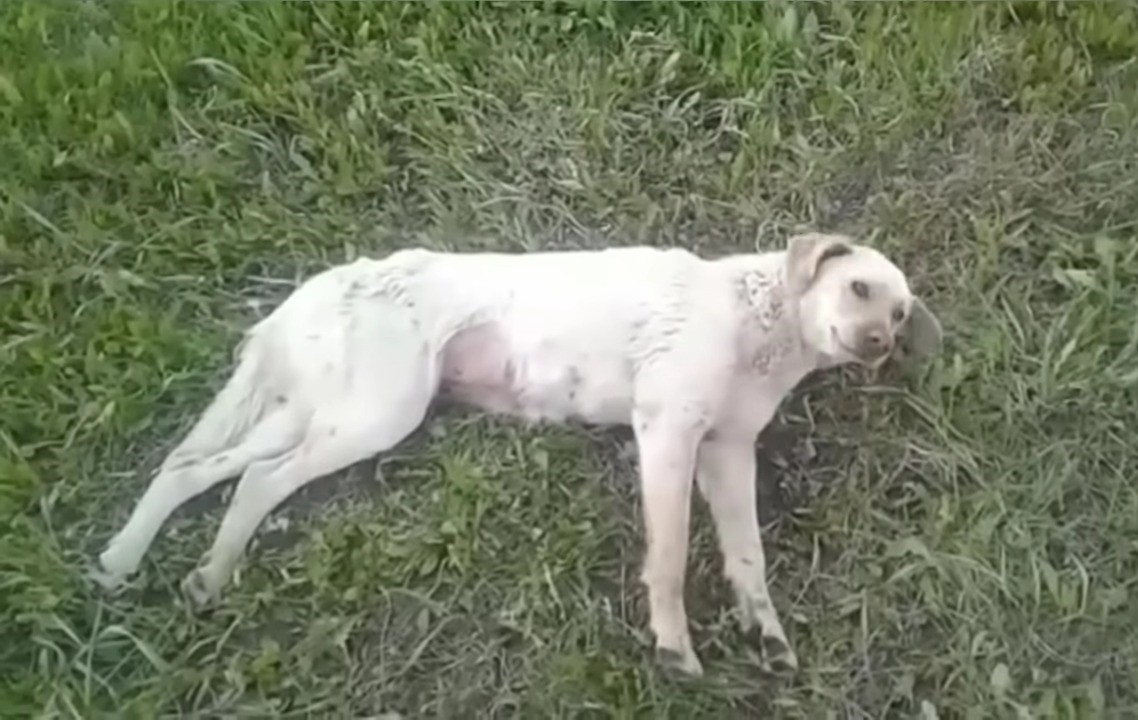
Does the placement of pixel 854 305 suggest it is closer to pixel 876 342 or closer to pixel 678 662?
pixel 876 342

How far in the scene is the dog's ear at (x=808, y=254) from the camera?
1004mm

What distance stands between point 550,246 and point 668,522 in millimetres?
181

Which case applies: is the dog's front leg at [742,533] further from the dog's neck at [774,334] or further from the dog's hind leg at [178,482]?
the dog's hind leg at [178,482]

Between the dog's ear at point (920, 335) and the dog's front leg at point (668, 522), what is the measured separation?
0.14 metres

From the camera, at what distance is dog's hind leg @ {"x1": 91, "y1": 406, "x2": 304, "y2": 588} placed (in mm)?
972

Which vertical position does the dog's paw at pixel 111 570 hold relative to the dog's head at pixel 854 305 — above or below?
below

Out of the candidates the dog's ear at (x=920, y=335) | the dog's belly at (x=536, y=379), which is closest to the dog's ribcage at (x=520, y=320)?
the dog's belly at (x=536, y=379)

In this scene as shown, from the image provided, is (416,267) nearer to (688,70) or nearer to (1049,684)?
(688,70)

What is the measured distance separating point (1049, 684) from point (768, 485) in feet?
0.66

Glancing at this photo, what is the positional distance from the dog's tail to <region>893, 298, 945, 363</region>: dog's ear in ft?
1.23

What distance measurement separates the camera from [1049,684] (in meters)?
0.99

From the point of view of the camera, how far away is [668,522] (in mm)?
987

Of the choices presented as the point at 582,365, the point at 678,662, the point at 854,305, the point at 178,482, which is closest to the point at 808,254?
the point at 854,305

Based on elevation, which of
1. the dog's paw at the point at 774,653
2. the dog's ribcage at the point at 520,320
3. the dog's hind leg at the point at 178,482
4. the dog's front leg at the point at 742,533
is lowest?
the dog's paw at the point at 774,653
